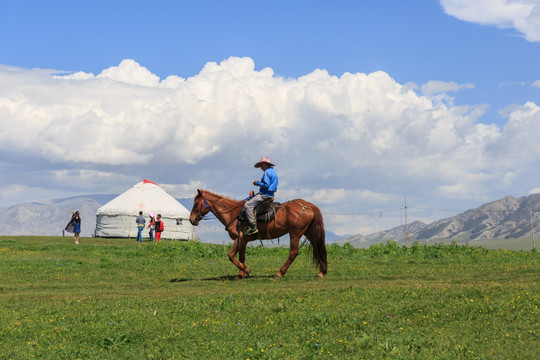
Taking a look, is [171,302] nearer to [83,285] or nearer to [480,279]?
[83,285]

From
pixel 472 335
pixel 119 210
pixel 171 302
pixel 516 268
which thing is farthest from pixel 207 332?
pixel 119 210

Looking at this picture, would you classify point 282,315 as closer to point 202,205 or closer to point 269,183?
point 269,183

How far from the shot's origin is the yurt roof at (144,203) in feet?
180

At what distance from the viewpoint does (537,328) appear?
33.9 ft

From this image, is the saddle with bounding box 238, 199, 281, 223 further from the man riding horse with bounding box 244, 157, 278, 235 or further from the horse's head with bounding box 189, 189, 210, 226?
the horse's head with bounding box 189, 189, 210, 226

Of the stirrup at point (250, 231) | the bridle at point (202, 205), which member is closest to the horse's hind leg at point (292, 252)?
the stirrup at point (250, 231)

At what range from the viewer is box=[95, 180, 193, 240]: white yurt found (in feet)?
179

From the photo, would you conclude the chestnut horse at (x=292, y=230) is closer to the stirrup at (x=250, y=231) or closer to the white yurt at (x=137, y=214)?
the stirrup at (x=250, y=231)

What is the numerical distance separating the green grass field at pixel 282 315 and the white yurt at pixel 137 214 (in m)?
33.5

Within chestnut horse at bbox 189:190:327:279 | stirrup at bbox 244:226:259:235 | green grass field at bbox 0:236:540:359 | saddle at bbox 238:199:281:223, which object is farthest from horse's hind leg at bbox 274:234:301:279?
stirrup at bbox 244:226:259:235

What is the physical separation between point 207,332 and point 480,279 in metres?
9.64

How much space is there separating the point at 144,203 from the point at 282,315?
45168 millimetres

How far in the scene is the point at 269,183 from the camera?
18922mm

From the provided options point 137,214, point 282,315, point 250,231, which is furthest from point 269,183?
point 137,214
